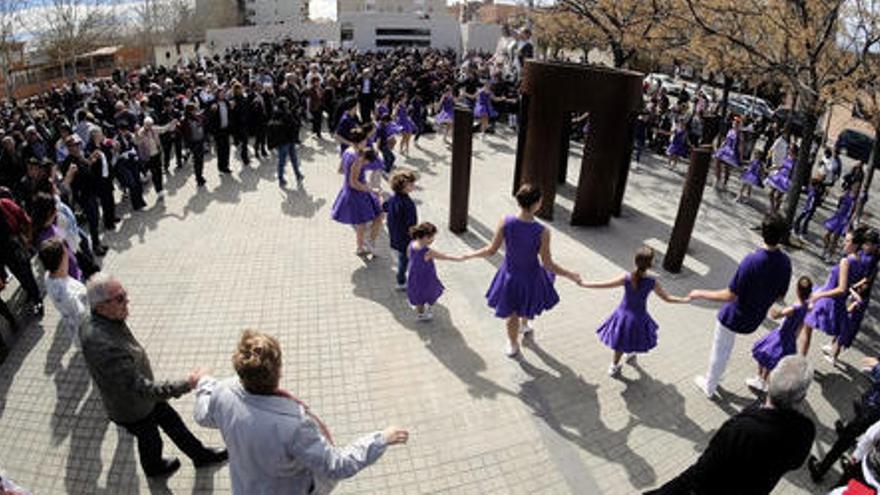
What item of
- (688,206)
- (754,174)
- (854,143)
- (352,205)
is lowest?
(854,143)

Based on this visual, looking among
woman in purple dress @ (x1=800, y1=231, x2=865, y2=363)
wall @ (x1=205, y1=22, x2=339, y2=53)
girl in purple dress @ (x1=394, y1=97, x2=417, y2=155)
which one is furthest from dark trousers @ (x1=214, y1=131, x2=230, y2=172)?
wall @ (x1=205, y1=22, x2=339, y2=53)

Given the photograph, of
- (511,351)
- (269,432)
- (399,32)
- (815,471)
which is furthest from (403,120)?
(399,32)

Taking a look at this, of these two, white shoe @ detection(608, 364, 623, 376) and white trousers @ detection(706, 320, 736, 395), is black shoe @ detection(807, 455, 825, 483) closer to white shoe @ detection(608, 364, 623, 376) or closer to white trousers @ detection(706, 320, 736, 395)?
white trousers @ detection(706, 320, 736, 395)

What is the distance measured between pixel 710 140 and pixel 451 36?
62.7 meters

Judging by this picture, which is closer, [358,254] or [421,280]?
[421,280]

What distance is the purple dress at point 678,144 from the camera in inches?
576

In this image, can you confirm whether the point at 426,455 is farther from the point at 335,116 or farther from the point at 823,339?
the point at 335,116

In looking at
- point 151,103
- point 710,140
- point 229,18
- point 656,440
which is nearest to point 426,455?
point 656,440

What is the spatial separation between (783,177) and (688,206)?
4.39 metres

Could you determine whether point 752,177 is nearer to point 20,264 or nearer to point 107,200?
point 107,200

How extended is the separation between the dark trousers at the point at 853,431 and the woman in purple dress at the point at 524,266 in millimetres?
2567

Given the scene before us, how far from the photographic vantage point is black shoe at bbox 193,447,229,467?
4.67 m

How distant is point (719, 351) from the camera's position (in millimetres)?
5641

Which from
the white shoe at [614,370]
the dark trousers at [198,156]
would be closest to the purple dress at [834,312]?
the white shoe at [614,370]
